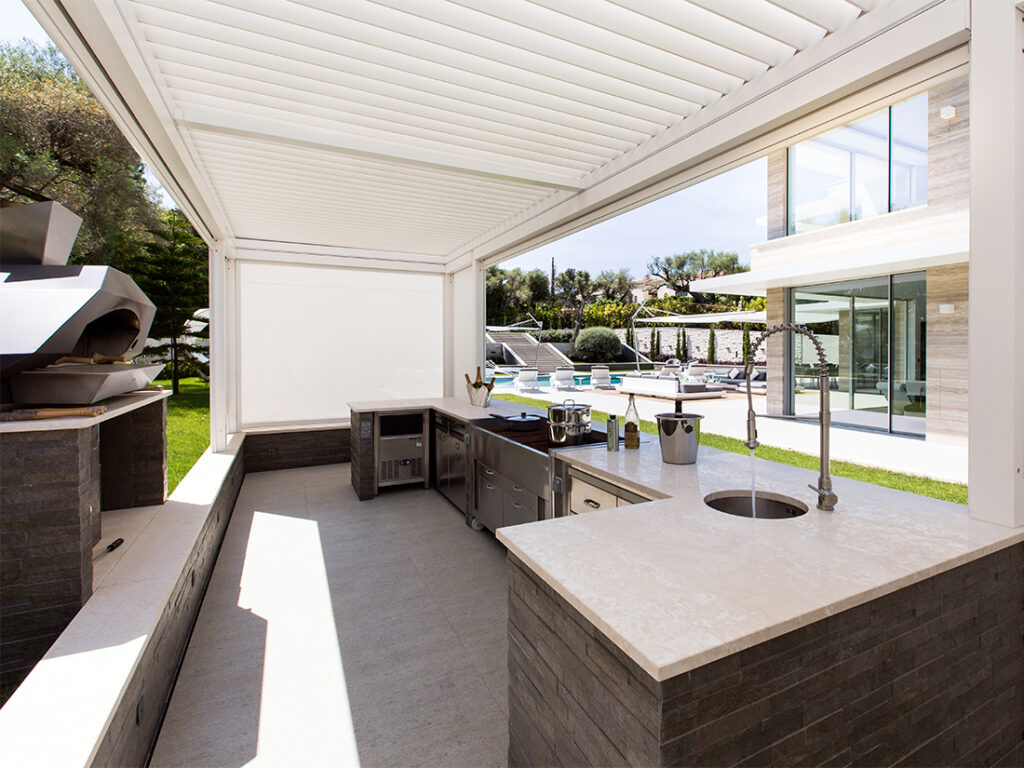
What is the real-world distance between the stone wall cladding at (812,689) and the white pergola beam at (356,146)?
2.52m

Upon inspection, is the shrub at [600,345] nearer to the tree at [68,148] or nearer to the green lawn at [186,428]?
the green lawn at [186,428]

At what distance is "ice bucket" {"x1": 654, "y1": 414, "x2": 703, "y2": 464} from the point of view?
7.73ft

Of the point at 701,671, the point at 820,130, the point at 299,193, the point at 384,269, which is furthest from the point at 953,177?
the point at 701,671

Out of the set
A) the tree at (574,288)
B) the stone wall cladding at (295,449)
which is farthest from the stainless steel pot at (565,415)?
the tree at (574,288)

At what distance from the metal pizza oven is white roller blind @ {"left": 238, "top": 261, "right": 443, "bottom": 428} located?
3953 millimetres

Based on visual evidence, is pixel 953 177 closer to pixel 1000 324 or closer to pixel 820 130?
pixel 820 130

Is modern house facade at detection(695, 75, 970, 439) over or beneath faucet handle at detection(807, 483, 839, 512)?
over

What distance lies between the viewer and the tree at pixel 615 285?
31.9 m

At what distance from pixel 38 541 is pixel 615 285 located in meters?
32.0

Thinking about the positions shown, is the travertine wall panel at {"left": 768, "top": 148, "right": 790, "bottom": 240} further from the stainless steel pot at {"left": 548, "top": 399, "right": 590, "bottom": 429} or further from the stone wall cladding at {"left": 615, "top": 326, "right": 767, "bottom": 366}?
the stainless steel pot at {"left": 548, "top": 399, "right": 590, "bottom": 429}

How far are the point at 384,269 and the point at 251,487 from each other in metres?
2.94

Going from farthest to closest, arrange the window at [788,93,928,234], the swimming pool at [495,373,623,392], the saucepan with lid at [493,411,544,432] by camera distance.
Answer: the swimming pool at [495,373,623,392] < the window at [788,93,928,234] < the saucepan with lid at [493,411,544,432]

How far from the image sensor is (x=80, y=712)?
1.31m

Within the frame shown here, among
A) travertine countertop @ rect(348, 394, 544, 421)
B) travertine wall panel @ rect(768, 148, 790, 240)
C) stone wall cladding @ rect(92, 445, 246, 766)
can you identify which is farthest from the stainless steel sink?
travertine wall panel @ rect(768, 148, 790, 240)
